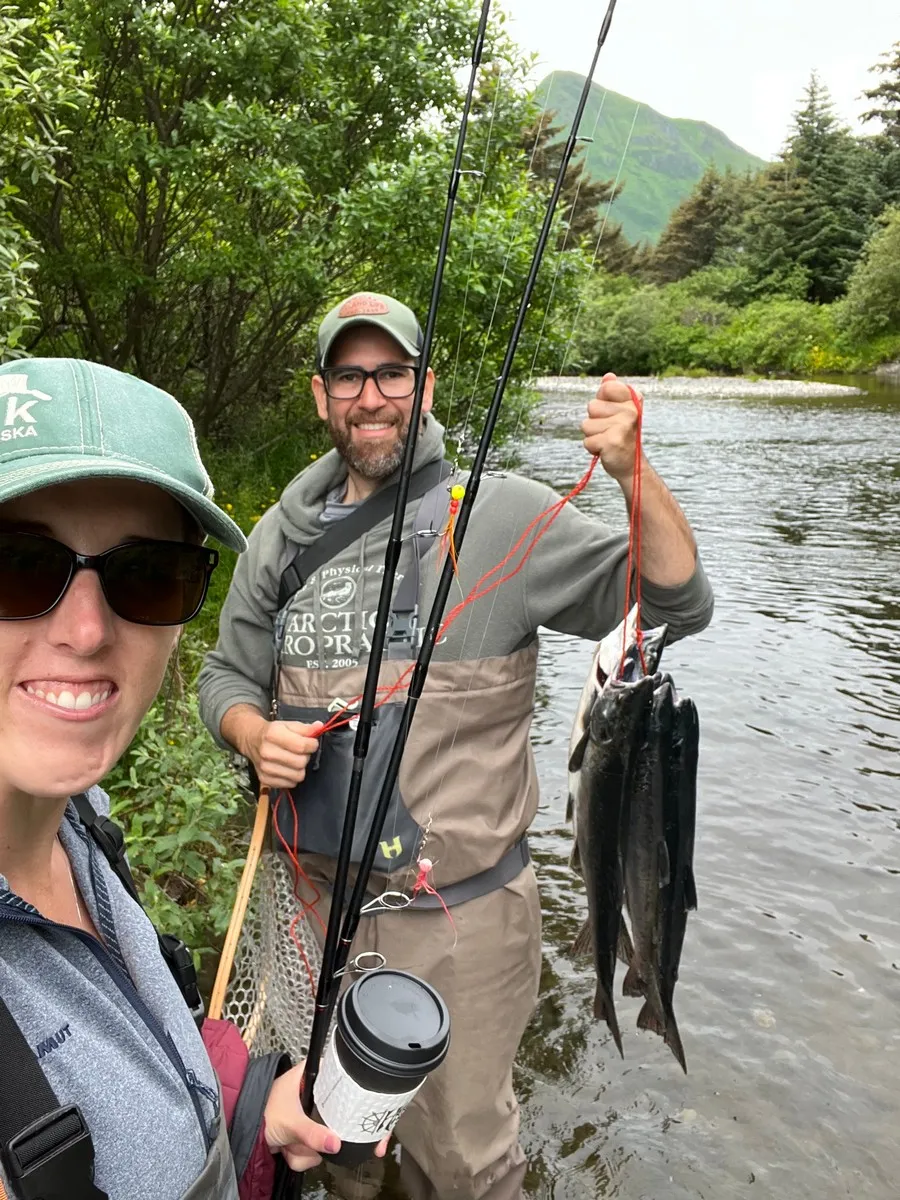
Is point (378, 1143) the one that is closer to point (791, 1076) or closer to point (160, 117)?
point (791, 1076)

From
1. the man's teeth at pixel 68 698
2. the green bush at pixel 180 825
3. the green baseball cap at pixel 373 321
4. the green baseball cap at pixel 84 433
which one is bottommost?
the green bush at pixel 180 825

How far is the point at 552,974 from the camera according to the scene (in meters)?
4.96

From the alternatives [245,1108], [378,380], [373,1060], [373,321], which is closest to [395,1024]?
[373,1060]

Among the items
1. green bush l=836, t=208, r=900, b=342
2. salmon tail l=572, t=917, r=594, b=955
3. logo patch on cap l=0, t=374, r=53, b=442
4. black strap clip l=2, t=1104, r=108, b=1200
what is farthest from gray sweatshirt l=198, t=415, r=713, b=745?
green bush l=836, t=208, r=900, b=342

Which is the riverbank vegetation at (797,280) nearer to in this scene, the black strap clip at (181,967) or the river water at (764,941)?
the river water at (764,941)

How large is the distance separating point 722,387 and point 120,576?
1537 inches

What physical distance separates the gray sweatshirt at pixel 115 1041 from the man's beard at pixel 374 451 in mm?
1891

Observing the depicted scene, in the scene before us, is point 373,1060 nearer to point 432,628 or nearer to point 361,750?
point 361,750

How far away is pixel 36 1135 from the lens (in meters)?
1.13

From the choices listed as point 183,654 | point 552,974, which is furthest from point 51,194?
point 552,974

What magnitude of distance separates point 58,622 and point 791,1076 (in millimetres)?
4204

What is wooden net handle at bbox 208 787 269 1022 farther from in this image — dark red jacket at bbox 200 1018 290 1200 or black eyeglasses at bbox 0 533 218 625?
black eyeglasses at bbox 0 533 218 625

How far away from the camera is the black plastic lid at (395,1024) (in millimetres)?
1800

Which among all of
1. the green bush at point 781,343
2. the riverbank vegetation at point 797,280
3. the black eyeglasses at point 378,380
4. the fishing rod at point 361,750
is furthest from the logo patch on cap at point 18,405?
the green bush at point 781,343
